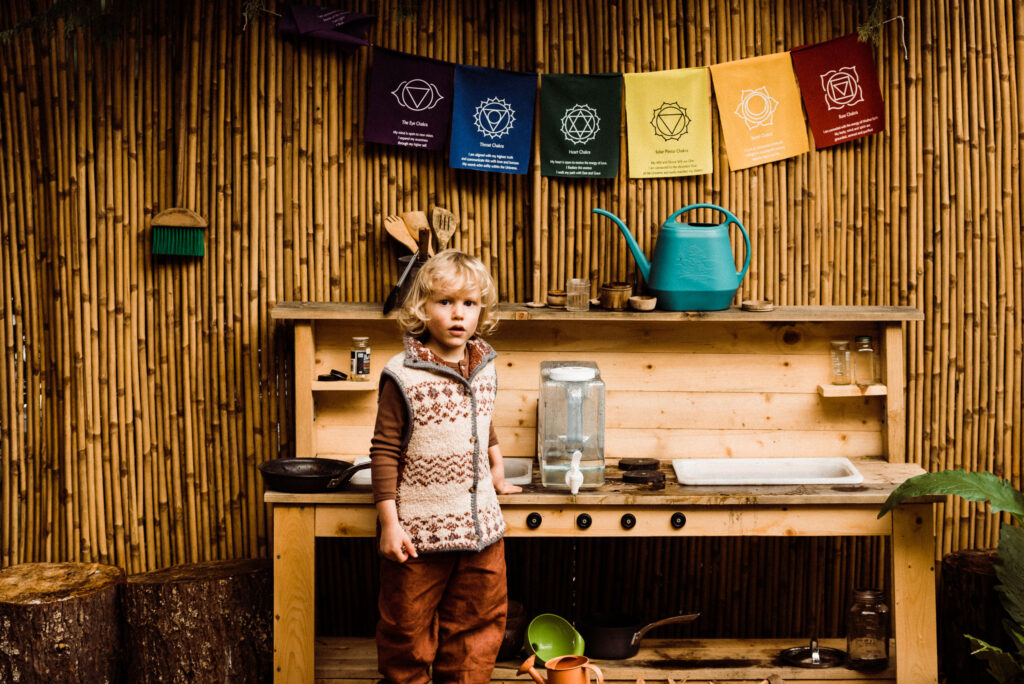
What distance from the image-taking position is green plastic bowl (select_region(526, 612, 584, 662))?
3.81 metres

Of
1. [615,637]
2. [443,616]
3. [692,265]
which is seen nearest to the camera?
[443,616]

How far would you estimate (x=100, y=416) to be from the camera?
418cm

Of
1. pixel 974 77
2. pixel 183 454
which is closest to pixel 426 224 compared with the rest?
pixel 183 454

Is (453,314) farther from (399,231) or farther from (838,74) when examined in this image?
(838,74)

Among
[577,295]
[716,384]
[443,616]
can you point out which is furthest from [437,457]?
[716,384]

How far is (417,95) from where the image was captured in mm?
4078

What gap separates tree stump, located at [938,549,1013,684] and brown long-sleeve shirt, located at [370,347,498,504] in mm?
2347

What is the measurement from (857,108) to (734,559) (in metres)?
2.02

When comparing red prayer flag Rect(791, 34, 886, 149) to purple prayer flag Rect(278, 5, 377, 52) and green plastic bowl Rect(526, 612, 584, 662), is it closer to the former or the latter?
purple prayer flag Rect(278, 5, 377, 52)

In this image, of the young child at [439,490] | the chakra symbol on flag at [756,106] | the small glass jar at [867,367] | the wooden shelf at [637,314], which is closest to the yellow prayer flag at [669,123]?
the chakra symbol on flag at [756,106]

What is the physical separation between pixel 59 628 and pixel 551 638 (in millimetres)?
1823

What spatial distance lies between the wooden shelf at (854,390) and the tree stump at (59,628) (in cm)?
288

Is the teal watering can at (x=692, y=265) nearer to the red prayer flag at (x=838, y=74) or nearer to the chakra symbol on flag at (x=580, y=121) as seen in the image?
the chakra symbol on flag at (x=580, y=121)

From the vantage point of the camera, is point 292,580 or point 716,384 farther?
point 716,384
